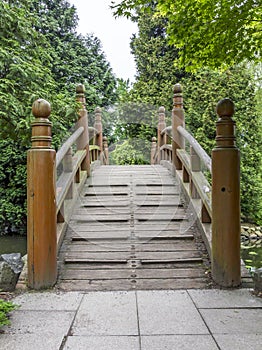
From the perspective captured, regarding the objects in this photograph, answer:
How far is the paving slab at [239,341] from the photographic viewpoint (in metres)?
1.59

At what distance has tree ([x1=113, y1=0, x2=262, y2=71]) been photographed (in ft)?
9.77

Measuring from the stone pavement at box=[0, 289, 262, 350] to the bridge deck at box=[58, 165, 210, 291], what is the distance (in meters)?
0.21

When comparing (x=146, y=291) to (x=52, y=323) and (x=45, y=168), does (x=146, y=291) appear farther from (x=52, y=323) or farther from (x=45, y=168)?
(x=45, y=168)

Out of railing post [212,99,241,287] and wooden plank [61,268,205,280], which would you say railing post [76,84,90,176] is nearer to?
wooden plank [61,268,205,280]

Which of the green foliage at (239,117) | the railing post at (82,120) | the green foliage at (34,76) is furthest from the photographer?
the green foliage at (239,117)

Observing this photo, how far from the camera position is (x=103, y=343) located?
5.43 feet

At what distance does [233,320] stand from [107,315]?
715mm

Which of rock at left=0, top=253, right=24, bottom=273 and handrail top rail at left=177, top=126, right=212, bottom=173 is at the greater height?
handrail top rail at left=177, top=126, right=212, bottom=173

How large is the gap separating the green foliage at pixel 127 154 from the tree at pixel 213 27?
7040mm

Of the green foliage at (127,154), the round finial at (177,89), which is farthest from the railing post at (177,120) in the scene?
the green foliage at (127,154)

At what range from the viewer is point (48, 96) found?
4277 mm

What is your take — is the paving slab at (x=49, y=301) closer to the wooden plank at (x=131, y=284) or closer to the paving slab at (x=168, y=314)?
the wooden plank at (x=131, y=284)

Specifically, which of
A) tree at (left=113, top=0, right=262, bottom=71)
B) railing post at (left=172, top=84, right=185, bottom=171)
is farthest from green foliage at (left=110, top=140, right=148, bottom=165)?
tree at (left=113, top=0, right=262, bottom=71)

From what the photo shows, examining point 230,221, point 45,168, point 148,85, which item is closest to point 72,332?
point 45,168
